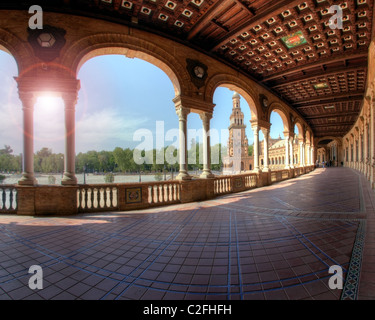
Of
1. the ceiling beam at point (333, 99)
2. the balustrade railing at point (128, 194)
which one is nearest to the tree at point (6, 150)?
the balustrade railing at point (128, 194)

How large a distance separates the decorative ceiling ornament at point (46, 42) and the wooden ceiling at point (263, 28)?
817 millimetres

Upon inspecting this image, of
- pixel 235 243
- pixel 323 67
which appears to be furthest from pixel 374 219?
pixel 323 67

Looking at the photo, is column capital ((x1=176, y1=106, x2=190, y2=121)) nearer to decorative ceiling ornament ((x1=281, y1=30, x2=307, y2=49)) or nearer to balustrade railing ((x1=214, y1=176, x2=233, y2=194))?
balustrade railing ((x1=214, y1=176, x2=233, y2=194))

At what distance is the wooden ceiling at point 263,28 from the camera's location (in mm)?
6238

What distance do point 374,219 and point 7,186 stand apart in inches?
436

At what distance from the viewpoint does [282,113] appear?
15.7m

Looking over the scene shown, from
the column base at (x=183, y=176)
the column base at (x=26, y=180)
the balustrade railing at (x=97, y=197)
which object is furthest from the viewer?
the column base at (x=183, y=176)

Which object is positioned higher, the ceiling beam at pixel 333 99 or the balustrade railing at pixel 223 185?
the ceiling beam at pixel 333 99

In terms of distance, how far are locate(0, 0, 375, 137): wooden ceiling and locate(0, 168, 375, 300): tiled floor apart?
7361mm

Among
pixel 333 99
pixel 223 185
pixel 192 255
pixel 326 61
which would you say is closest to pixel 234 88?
pixel 326 61

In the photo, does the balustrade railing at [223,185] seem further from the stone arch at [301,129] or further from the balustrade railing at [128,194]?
the stone arch at [301,129]

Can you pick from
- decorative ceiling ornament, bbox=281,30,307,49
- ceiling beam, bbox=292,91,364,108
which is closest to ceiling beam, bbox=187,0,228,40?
decorative ceiling ornament, bbox=281,30,307,49

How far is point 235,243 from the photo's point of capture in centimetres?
342

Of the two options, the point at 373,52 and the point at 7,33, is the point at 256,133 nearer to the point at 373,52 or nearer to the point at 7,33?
the point at 373,52
